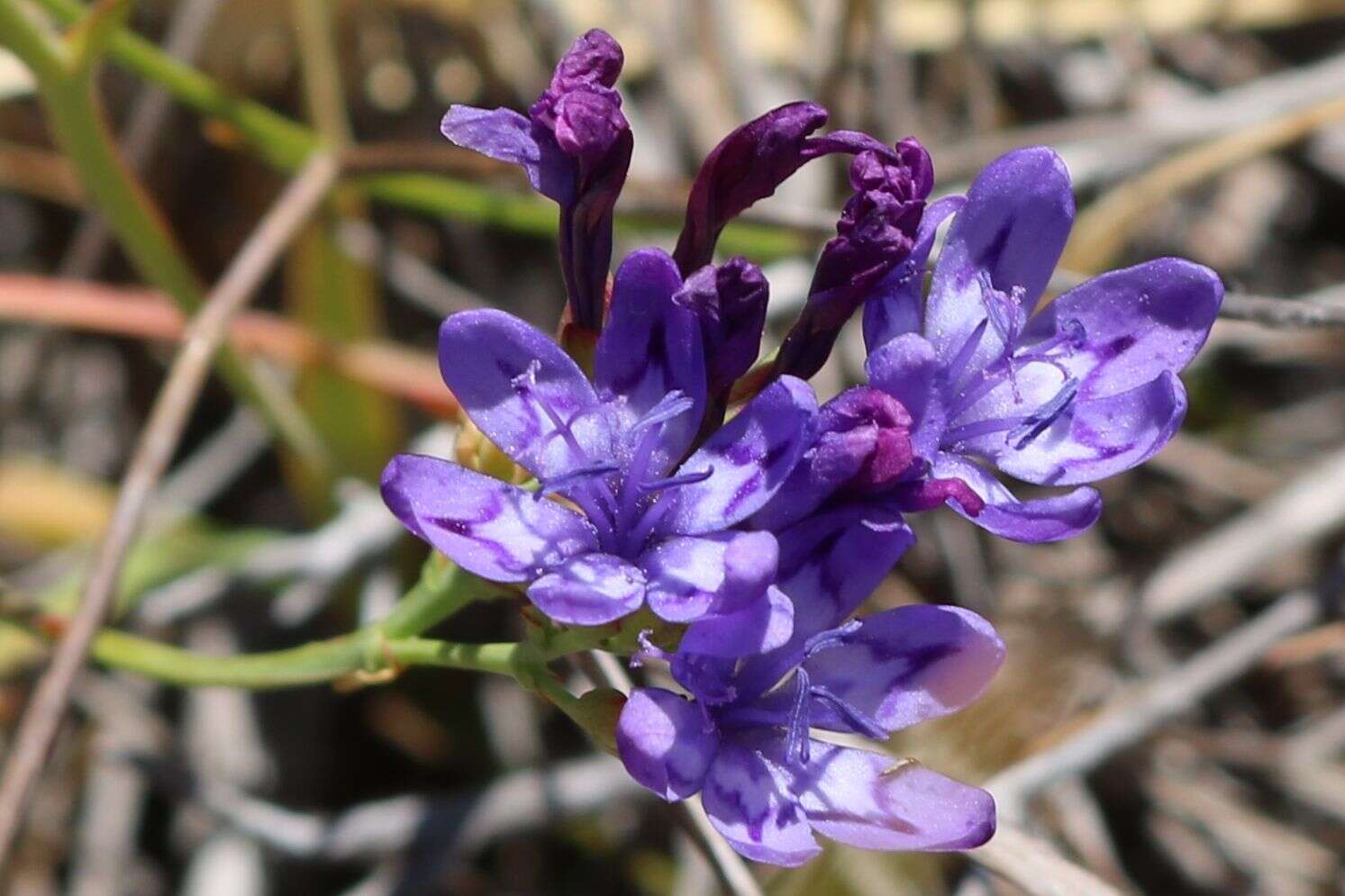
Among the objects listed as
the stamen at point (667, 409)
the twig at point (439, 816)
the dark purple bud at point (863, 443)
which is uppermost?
the stamen at point (667, 409)

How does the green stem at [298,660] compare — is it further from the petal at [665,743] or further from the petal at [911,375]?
the petal at [911,375]

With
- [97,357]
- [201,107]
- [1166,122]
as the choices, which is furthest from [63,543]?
[1166,122]

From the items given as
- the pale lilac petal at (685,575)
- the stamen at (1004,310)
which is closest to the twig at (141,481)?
the pale lilac petal at (685,575)

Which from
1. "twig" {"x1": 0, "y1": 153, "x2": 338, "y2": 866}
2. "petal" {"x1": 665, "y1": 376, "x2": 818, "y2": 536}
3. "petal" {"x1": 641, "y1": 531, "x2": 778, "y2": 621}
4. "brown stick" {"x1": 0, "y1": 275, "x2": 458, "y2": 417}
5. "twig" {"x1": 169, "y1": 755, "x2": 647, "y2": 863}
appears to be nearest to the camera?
"petal" {"x1": 641, "y1": 531, "x2": 778, "y2": 621}

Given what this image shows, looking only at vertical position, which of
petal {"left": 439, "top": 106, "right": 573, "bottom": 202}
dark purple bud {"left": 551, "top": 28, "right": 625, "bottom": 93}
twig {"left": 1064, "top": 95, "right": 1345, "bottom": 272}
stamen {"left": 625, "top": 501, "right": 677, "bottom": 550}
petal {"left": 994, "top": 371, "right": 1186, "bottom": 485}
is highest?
dark purple bud {"left": 551, "top": 28, "right": 625, "bottom": 93}

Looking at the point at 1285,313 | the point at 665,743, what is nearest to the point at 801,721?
the point at 665,743

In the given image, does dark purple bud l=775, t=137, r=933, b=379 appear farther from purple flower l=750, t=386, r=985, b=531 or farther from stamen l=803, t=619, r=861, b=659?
stamen l=803, t=619, r=861, b=659

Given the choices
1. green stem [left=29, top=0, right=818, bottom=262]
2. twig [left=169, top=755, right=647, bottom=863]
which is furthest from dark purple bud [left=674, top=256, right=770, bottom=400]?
twig [left=169, top=755, right=647, bottom=863]
